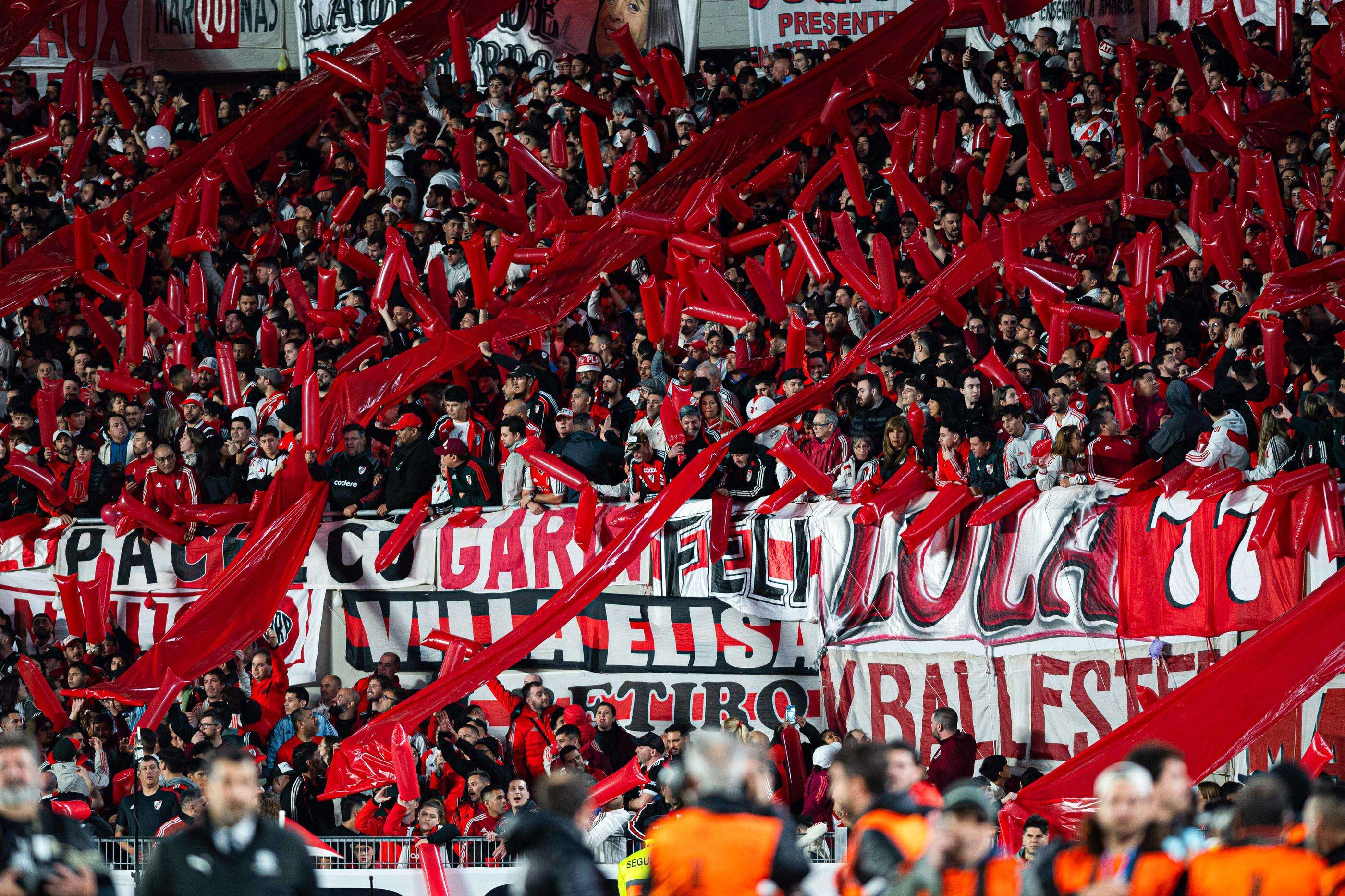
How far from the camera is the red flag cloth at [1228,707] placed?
9188mm

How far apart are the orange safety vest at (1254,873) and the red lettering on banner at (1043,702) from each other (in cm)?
573

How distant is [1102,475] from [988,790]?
2.13 m

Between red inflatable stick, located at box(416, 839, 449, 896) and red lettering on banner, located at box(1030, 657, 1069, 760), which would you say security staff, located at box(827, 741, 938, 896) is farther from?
red lettering on banner, located at box(1030, 657, 1069, 760)

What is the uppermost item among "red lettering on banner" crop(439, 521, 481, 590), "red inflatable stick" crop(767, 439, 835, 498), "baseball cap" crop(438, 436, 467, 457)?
"baseball cap" crop(438, 436, 467, 457)

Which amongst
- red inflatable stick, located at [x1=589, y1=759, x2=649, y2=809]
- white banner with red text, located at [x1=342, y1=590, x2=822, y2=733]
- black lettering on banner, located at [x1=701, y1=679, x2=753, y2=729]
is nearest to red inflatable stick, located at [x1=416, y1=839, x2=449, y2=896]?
red inflatable stick, located at [x1=589, y1=759, x2=649, y2=809]

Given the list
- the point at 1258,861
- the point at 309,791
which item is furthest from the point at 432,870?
the point at 1258,861

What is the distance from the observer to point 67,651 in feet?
41.8

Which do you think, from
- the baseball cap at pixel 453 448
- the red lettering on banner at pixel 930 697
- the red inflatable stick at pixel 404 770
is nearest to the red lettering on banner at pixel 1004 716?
the red lettering on banner at pixel 930 697

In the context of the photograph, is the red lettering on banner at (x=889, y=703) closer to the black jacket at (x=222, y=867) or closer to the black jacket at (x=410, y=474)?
the black jacket at (x=410, y=474)

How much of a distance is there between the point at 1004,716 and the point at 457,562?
13.0 feet

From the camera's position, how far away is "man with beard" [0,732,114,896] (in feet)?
17.4

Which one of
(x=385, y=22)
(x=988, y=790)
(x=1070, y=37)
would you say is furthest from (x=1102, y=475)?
(x=385, y=22)

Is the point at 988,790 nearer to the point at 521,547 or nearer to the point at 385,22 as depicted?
the point at 521,547

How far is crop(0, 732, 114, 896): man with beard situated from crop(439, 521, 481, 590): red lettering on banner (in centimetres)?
703
